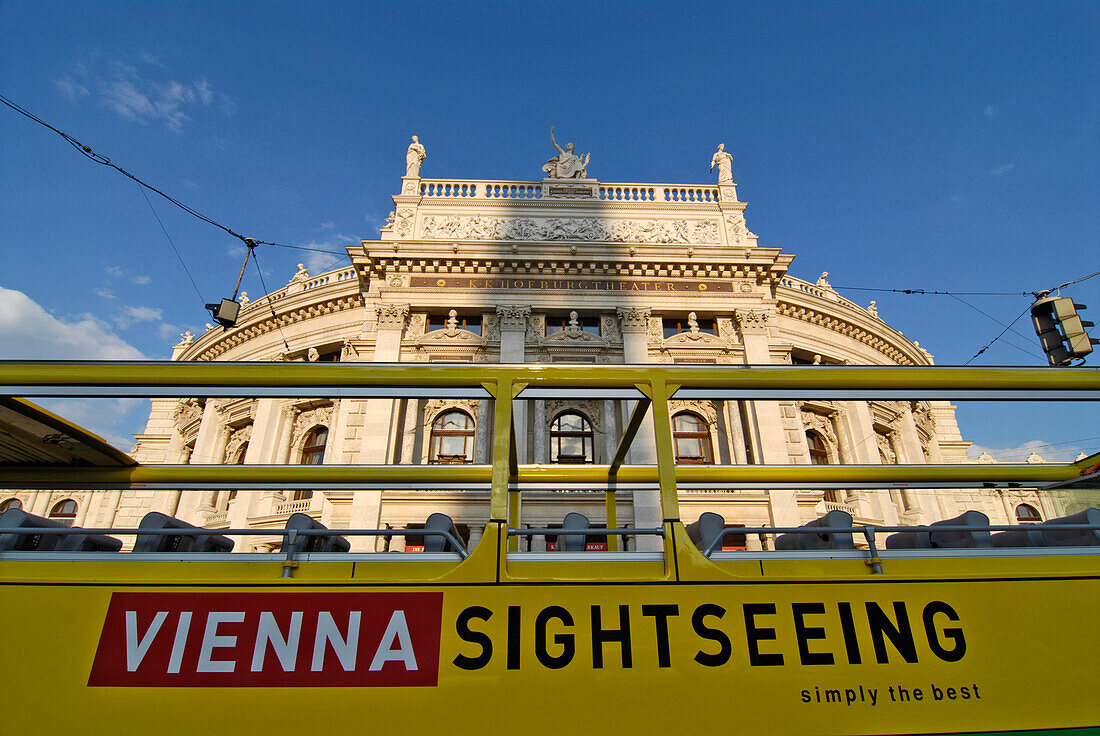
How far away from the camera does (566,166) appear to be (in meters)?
21.6

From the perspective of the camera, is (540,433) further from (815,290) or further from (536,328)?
Answer: (815,290)

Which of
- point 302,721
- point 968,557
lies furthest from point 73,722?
point 968,557

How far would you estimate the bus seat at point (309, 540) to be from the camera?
3.34m

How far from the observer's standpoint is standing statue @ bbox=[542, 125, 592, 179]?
21469mm

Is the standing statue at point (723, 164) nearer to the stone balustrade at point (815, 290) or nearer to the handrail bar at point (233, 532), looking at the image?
the stone balustrade at point (815, 290)

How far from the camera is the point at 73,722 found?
9.68 ft

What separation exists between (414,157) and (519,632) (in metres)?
21.1

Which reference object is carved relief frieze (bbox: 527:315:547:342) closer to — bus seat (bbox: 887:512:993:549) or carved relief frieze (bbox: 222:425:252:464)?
carved relief frieze (bbox: 222:425:252:464)

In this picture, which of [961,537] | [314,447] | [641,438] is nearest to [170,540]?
[961,537]

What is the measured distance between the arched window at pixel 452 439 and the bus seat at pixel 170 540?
12650mm

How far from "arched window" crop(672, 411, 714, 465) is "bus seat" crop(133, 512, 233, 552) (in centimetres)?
1430

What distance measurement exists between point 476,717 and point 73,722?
2.11m

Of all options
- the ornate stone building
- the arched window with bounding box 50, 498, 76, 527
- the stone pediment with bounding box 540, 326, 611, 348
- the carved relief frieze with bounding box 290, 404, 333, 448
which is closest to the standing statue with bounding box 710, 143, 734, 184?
the ornate stone building

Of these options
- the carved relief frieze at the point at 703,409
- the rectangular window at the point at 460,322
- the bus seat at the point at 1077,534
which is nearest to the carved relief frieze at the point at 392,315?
the rectangular window at the point at 460,322
